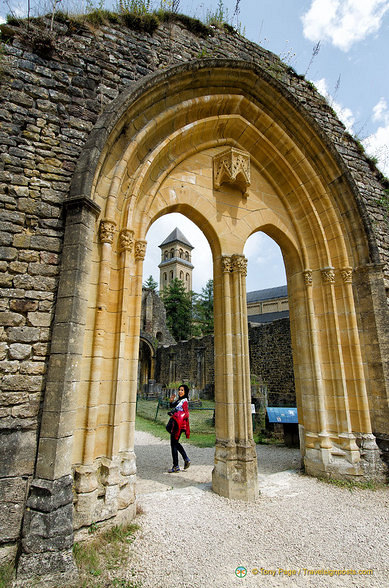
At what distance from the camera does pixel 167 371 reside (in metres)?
23.6

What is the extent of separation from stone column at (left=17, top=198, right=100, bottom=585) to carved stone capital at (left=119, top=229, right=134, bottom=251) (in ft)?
1.58

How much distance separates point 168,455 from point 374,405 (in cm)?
421

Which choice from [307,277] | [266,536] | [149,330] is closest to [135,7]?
[307,277]

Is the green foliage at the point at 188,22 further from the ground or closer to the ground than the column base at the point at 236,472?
further from the ground

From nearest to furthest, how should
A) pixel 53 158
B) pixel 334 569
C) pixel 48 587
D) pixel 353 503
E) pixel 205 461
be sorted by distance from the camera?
pixel 48 587
pixel 334 569
pixel 53 158
pixel 353 503
pixel 205 461

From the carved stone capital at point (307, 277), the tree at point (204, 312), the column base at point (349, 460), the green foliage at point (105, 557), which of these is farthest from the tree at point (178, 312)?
the green foliage at point (105, 557)

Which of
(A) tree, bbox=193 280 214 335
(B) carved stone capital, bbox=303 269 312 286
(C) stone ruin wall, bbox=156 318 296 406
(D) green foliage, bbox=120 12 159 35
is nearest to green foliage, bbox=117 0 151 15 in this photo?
(D) green foliage, bbox=120 12 159 35

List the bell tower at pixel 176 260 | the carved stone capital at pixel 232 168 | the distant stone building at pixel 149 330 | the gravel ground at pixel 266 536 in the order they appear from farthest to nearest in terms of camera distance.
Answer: the bell tower at pixel 176 260 < the distant stone building at pixel 149 330 < the carved stone capital at pixel 232 168 < the gravel ground at pixel 266 536

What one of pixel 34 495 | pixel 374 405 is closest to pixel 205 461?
pixel 374 405

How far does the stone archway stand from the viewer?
307 centimetres

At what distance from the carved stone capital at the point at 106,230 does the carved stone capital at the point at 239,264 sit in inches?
77.1

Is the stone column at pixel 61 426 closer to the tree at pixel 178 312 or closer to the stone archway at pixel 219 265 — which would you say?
the stone archway at pixel 219 265

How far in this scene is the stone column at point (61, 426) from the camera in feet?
7.86

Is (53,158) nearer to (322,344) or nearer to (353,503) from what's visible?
(322,344)
